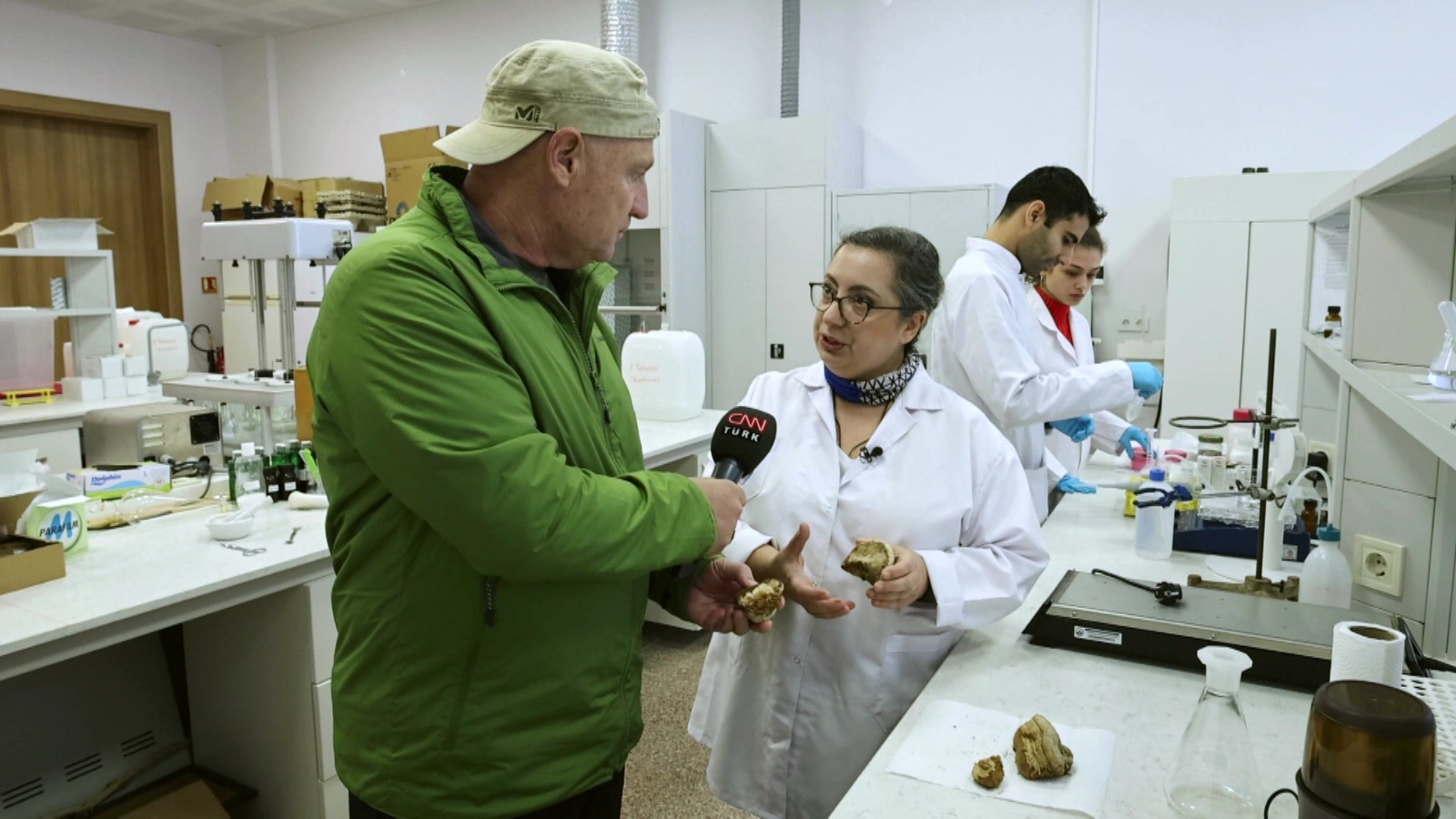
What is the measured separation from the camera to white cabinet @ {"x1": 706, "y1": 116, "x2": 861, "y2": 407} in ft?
15.2

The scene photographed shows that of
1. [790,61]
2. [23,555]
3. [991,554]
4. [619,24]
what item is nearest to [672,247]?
[790,61]

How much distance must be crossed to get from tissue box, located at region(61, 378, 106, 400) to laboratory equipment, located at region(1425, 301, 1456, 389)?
4745mm

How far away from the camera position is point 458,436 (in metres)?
0.93

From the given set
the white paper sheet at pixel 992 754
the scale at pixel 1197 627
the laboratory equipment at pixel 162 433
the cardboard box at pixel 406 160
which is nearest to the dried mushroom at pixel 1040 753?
the white paper sheet at pixel 992 754

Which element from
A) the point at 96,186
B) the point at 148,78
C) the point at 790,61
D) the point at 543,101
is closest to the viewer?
the point at 543,101

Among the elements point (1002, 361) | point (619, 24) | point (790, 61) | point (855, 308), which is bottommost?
point (1002, 361)

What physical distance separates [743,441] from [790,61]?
408cm

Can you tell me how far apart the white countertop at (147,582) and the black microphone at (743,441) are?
1.03 meters

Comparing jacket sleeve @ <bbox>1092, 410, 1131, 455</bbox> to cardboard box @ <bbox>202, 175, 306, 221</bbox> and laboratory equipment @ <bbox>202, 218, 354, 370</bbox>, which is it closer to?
laboratory equipment @ <bbox>202, 218, 354, 370</bbox>

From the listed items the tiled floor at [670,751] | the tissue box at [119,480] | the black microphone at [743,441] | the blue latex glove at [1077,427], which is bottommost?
the tiled floor at [670,751]

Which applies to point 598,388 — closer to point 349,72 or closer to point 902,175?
point 902,175

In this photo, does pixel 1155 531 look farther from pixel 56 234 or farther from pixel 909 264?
pixel 56 234

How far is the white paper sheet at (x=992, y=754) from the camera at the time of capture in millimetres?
1075

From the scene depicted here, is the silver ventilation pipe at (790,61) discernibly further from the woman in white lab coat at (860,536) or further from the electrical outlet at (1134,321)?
the woman in white lab coat at (860,536)
